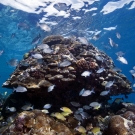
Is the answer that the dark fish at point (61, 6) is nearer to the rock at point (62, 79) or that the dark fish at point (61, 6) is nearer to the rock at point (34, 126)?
the rock at point (62, 79)

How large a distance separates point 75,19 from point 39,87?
1634cm

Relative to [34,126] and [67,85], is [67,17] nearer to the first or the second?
[67,85]

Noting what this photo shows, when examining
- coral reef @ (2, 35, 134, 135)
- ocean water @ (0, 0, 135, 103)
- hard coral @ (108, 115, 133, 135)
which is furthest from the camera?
ocean water @ (0, 0, 135, 103)

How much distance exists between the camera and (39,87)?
6832 mm

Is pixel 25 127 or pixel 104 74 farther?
pixel 104 74

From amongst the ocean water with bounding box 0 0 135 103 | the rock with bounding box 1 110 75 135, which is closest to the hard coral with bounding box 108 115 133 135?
the rock with bounding box 1 110 75 135

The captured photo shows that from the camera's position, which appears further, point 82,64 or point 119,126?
point 82,64

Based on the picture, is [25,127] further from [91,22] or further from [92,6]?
[91,22]

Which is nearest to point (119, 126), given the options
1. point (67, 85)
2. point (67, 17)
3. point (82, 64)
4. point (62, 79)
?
point (62, 79)

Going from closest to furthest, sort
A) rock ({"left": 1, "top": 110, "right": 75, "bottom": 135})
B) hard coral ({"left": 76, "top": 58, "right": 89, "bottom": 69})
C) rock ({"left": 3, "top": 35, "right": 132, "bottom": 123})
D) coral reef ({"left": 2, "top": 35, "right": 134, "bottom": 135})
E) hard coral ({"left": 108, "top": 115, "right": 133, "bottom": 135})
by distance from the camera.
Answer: rock ({"left": 1, "top": 110, "right": 75, "bottom": 135}) → hard coral ({"left": 108, "top": 115, "right": 133, "bottom": 135}) → coral reef ({"left": 2, "top": 35, "right": 134, "bottom": 135}) → rock ({"left": 3, "top": 35, "right": 132, "bottom": 123}) → hard coral ({"left": 76, "top": 58, "right": 89, "bottom": 69})

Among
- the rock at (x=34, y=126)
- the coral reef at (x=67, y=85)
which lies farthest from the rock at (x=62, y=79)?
the rock at (x=34, y=126)

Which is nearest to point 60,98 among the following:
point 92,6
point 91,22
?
point 92,6

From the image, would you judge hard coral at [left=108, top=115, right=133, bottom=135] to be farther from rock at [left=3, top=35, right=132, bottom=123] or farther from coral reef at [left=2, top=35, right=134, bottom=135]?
rock at [left=3, top=35, right=132, bottom=123]

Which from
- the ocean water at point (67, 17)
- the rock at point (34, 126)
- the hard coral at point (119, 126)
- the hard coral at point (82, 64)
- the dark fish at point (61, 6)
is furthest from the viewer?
the ocean water at point (67, 17)
